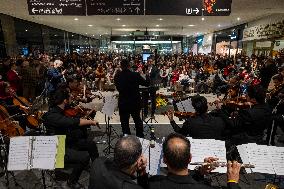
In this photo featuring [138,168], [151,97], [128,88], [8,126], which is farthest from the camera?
[151,97]

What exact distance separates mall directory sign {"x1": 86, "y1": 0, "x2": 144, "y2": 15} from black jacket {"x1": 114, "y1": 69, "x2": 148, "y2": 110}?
2813 mm

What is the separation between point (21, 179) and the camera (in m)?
5.07

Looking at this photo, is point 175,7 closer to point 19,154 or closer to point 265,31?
point 19,154

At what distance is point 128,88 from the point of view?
6.24 metres

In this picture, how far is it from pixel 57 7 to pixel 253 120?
6.22 meters

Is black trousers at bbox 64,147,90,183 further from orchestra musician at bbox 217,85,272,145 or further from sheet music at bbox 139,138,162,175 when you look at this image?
orchestra musician at bbox 217,85,272,145

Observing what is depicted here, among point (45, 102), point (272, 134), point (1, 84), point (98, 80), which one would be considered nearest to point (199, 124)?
point (272, 134)

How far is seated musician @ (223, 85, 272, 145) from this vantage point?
4.73 metres

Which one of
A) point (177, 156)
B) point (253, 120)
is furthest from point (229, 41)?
point (177, 156)

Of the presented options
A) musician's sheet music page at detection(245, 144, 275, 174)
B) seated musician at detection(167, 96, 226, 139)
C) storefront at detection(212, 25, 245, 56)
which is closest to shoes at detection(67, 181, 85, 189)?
seated musician at detection(167, 96, 226, 139)

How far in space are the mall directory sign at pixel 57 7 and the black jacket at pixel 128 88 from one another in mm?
3124

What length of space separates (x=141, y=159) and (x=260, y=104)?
3.05m

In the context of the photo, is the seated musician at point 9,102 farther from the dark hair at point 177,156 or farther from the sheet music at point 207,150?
the dark hair at point 177,156

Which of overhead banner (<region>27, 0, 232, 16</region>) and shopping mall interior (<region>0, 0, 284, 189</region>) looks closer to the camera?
shopping mall interior (<region>0, 0, 284, 189</region>)
